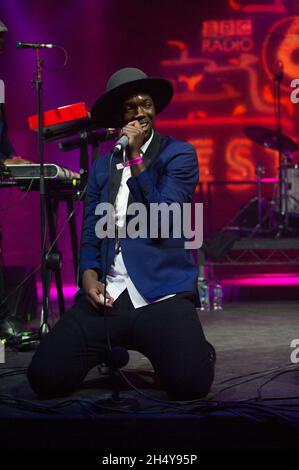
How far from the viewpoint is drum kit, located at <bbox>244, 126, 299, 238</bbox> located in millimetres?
7184

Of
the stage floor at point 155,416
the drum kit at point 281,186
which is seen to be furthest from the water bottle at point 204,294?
the stage floor at point 155,416

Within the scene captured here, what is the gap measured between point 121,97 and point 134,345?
3.60ft

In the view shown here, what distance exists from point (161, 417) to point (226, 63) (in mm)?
6624

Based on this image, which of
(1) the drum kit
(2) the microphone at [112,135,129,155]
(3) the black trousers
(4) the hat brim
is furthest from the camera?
(1) the drum kit

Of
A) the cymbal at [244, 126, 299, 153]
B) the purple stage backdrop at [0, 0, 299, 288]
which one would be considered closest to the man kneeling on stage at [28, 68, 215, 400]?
the cymbal at [244, 126, 299, 153]

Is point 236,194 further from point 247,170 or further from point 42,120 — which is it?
point 42,120

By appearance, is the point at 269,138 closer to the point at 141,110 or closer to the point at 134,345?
the point at 141,110

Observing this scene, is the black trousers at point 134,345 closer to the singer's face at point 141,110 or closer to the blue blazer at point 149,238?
the blue blazer at point 149,238

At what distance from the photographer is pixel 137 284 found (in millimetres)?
3018

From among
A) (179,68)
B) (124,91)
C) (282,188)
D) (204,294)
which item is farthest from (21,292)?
(179,68)

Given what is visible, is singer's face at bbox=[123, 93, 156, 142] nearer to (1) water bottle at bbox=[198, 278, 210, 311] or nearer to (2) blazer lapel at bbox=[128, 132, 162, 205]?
(2) blazer lapel at bbox=[128, 132, 162, 205]

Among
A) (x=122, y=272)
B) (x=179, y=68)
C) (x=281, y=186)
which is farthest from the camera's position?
(x=179, y=68)

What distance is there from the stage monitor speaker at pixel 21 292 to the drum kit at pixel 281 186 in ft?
8.96

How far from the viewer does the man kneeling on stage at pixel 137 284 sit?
9.52 feet
